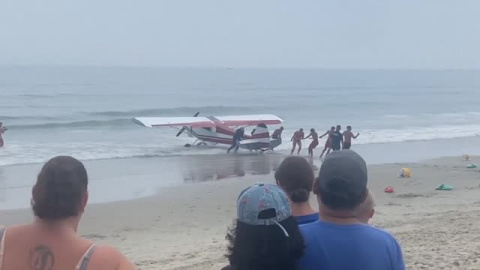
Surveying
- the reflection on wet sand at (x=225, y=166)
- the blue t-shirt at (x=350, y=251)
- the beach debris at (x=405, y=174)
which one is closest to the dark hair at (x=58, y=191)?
the blue t-shirt at (x=350, y=251)

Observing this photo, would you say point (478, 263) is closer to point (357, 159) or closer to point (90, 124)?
point (357, 159)

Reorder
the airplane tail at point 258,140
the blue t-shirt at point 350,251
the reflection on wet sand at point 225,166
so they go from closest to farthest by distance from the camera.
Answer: the blue t-shirt at point 350,251, the reflection on wet sand at point 225,166, the airplane tail at point 258,140

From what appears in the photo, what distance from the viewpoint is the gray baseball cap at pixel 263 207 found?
3.17 meters

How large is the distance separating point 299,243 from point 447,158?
25670 mm

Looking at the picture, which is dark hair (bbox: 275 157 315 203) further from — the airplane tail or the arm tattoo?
the airplane tail

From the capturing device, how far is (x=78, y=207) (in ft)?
10.5

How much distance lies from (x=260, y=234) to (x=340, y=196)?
41cm

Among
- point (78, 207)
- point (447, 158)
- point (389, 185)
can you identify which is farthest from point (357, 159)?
point (447, 158)

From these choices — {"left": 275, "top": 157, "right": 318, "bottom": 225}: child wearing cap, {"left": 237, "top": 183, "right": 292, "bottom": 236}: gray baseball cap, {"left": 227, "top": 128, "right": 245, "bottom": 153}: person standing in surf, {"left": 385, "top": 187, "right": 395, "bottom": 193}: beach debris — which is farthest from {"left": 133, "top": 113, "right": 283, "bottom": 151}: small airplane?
{"left": 237, "top": 183, "right": 292, "bottom": 236}: gray baseball cap

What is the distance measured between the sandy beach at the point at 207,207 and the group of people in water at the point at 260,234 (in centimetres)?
523

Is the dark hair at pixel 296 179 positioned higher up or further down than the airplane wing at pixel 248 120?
further down

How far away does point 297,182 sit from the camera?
161 inches

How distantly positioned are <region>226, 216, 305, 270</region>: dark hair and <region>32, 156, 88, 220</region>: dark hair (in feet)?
2.25

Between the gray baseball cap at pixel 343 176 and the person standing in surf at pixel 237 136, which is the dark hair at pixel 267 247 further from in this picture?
the person standing in surf at pixel 237 136
